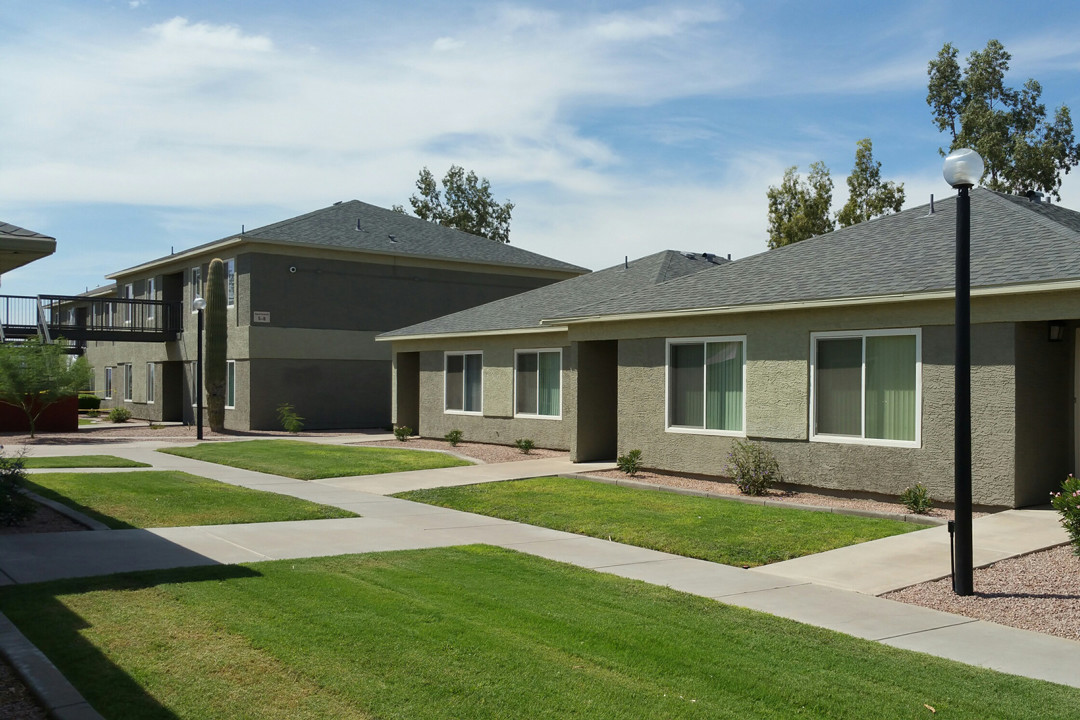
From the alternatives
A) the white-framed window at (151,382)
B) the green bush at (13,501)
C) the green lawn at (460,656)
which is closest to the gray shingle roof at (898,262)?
the green lawn at (460,656)

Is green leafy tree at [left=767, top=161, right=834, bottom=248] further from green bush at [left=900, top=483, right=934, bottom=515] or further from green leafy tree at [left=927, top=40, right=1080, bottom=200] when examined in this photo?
green bush at [left=900, top=483, right=934, bottom=515]

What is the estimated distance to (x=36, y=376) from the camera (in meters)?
28.0

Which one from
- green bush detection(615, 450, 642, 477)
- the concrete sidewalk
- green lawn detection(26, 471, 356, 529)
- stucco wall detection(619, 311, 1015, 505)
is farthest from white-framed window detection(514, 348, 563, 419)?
the concrete sidewalk

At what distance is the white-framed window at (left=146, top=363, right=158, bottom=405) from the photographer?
38331mm

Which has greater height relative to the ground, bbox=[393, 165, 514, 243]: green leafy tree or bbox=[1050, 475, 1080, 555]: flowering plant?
bbox=[393, 165, 514, 243]: green leafy tree

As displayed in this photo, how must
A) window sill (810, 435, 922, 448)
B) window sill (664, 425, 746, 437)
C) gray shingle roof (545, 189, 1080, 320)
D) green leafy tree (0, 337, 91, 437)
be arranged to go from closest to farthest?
gray shingle roof (545, 189, 1080, 320), window sill (810, 435, 922, 448), window sill (664, 425, 746, 437), green leafy tree (0, 337, 91, 437)

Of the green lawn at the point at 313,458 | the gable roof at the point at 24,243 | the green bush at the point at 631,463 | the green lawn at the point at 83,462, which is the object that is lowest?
the green lawn at the point at 313,458

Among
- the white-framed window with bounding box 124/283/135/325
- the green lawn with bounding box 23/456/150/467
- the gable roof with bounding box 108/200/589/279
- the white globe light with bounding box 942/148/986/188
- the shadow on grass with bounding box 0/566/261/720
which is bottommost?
the green lawn with bounding box 23/456/150/467

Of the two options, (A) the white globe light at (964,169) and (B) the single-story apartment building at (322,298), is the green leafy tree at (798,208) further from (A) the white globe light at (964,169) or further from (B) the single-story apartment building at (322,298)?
(A) the white globe light at (964,169)

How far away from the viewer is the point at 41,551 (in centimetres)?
Answer: 968

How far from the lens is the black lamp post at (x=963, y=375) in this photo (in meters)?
8.58

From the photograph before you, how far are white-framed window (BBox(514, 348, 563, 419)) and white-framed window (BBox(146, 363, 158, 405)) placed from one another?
2136 centimetres

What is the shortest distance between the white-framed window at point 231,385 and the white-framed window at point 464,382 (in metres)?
10.4

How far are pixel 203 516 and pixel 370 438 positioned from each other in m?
15.2
